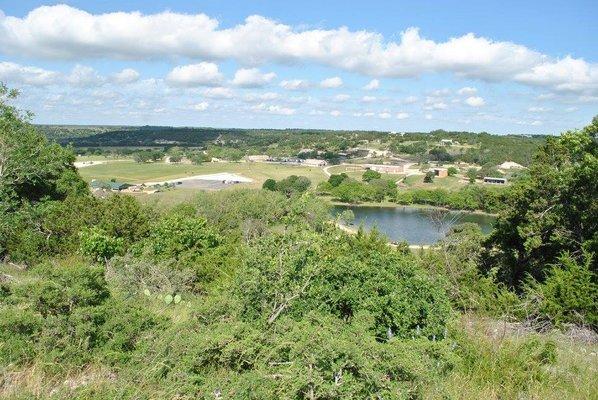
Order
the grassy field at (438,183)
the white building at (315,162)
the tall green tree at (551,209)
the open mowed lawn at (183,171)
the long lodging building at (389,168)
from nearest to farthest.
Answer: the tall green tree at (551,209), the grassy field at (438,183), the open mowed lawn at (183,171), the long lodging building at (389,168), the white building at (315,162)

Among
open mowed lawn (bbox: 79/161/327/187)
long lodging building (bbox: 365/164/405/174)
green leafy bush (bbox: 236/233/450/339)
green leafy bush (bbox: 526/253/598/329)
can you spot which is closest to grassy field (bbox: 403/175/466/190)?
long lodging building (bbox: 365/164/405/174)

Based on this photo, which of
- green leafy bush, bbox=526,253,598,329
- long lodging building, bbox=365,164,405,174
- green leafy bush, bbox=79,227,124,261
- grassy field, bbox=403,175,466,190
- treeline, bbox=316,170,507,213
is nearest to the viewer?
green leafy bush, bbox=526,253,598,329

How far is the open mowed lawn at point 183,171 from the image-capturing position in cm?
7931

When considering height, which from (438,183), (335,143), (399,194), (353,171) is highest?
(335,143)

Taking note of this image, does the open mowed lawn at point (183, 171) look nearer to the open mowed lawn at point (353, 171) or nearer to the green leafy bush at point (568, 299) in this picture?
the open mowed lawn at point (353, 171)

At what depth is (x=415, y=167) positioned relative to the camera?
4309 inches

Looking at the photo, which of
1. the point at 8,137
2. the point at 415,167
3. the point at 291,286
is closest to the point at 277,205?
the point at 8,137

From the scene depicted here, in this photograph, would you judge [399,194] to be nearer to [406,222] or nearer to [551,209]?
[406,222]

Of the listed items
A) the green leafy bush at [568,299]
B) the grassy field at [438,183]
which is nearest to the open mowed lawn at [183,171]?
the grassy field at [438,183]

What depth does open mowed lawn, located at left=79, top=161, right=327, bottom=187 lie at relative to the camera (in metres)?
79.3

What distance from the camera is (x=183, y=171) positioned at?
3575 inches

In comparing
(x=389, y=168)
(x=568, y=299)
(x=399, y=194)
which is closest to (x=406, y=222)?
(x=399, y=194)

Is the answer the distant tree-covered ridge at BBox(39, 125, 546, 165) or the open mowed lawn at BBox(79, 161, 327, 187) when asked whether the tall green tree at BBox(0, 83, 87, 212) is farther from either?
the distant tree-covered ridge at BBox(39, 125, 546, 165)

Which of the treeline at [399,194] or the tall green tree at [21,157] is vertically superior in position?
the tall green tree at [21,157]
